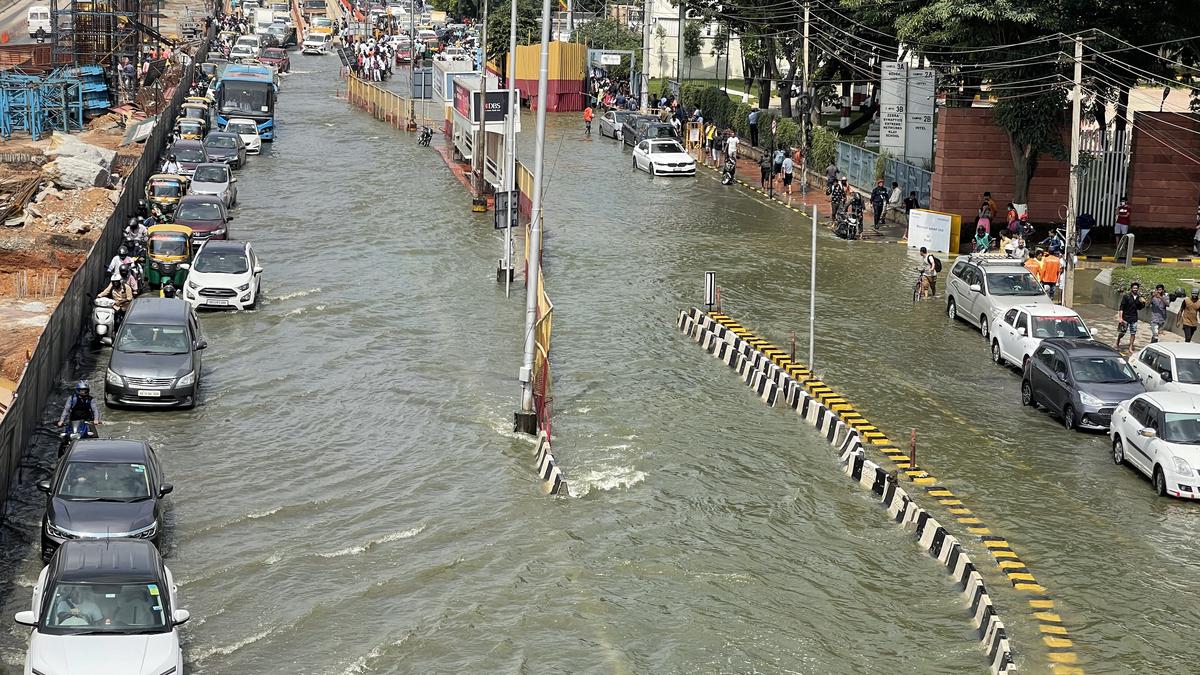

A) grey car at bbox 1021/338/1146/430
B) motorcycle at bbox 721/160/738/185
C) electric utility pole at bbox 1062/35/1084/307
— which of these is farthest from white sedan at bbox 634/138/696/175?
grey car at bbox 1021/338/1146/430

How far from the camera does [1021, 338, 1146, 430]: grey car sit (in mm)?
27469

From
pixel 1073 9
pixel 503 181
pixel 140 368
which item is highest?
pixel 1073 9

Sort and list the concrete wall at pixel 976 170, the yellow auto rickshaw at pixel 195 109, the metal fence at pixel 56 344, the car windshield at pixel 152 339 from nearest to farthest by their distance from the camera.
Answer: the metal fence at pixel 56 344 → the car windshield at pixel 152 339 → the concrete wall at pixel 976 170 → the yellow auto rickshaw at pixel 195 109

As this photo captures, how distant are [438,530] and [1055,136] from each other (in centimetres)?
2878

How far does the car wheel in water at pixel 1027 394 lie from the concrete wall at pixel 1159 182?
18.2 m

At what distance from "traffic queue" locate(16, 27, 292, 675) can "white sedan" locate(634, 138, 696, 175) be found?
1677 cm

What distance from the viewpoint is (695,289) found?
130 ft

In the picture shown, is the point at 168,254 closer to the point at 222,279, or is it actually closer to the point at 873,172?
the point at 222,279

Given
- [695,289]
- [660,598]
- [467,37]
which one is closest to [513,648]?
[660,598]

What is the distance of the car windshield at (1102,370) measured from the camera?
28.0 metres

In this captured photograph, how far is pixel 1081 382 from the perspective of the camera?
91.4 ft

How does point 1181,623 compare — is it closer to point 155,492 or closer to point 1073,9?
point 155,492

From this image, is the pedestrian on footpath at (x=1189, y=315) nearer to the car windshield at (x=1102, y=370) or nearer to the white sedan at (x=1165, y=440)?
the car windshield at (x=1102, y=370)

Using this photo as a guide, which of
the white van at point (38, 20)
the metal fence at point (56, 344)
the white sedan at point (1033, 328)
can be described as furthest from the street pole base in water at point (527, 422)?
the white van at point (38, 20)
